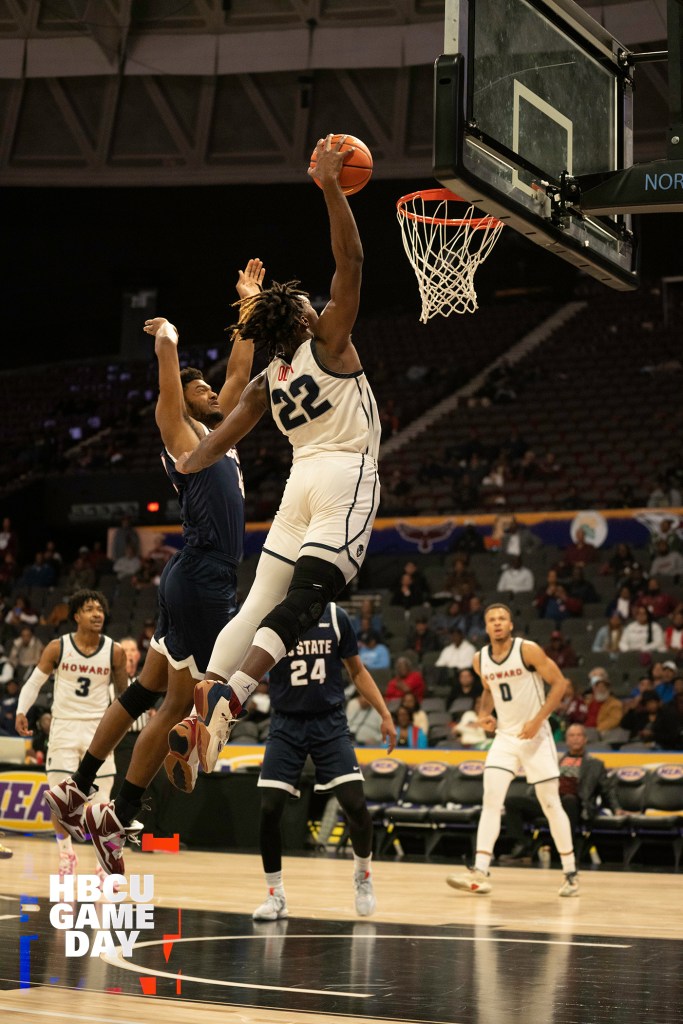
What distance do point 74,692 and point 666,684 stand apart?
687 centimetres

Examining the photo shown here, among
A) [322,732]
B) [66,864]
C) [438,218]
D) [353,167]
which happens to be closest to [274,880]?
[322,732]

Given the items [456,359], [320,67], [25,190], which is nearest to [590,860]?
[320,67]

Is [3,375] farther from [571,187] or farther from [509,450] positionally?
[571,187]

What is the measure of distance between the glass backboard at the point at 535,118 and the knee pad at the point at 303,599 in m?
2.16

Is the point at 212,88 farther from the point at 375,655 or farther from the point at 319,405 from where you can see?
the point at 319,405

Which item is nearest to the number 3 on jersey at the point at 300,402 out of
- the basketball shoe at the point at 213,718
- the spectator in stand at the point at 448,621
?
the basketball shoe at the point at 213,718

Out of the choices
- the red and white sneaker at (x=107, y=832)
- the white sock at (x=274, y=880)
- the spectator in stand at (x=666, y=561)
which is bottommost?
the white sock at (x=274, y=880)

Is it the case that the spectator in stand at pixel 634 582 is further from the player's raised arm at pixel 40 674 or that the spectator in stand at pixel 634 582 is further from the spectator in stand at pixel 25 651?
the player's raised arm at pixel 40 674

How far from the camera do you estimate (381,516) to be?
21.6 m

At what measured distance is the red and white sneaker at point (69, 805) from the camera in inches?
228

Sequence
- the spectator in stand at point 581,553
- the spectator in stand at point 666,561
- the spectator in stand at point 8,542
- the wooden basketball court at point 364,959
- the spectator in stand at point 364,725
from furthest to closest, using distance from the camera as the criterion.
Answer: the spectator in stand at point 8,542
the spectator in stand at point 581,553
the spectator in stand at point 666,561
the spectator in stand at point 364,725
the wooden basketball court at point 364,959

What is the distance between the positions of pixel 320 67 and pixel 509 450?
7.21 meters

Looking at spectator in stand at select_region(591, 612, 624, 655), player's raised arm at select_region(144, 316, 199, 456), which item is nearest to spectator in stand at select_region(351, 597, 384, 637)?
spectator in stand at select_region(591, 612, 624, 655)

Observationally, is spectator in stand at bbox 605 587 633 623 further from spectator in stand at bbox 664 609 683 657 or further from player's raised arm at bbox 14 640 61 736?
player's raised arm at bbox 14 640 61 736
